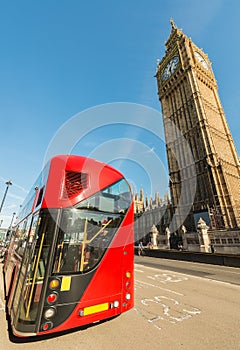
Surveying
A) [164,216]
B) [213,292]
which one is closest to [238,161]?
[164,216]

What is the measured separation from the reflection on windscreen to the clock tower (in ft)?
86.7

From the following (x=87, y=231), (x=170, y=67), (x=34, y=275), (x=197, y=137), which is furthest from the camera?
(x=170, y=67)

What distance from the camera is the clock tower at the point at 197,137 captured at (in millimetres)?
29312

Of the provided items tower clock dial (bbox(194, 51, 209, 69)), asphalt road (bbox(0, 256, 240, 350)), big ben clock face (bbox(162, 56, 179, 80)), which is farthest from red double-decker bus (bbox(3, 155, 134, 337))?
tower clock dial (bbox(194, 51, 209, 69))

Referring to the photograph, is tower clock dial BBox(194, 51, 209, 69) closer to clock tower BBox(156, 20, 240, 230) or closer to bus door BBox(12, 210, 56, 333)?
clock tower BBox(156, 20, 240, 230)

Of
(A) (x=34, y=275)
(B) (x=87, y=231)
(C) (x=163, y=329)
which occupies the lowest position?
(C) (x=163, y=329)

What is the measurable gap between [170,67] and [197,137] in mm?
22936

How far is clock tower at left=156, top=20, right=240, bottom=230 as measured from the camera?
29.3m

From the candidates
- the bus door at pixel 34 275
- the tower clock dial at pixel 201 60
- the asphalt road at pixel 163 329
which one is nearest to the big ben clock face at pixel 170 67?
the tower clock dial at pixel 201 60

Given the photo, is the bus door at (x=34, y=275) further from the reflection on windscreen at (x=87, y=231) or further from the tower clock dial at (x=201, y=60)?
the tower clock dial at (x=201, y=60)

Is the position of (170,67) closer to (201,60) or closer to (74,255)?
(201,60)

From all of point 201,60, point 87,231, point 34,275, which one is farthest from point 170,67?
point 34,275

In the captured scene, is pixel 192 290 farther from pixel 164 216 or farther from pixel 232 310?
pixel 164 216

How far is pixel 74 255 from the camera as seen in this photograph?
321 centimetres
